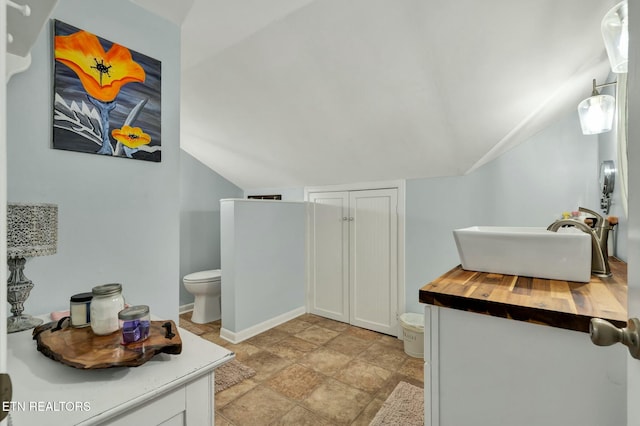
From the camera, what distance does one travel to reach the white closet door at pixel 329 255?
3.15 meters

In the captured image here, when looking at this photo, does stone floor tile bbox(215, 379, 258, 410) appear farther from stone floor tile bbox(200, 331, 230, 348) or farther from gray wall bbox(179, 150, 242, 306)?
gray wall bbox(179, 150, 242, 306)

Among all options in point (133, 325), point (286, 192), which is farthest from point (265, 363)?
point (286, 192)

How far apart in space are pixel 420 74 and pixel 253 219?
1.96 m

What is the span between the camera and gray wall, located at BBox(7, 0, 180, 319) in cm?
110

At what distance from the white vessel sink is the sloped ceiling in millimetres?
937

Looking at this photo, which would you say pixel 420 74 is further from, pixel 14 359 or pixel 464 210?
pixel 14 359

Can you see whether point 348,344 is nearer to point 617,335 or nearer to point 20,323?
point 20,323

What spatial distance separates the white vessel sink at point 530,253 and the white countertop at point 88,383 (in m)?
1.08

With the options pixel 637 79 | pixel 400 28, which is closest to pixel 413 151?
pixel 400 28

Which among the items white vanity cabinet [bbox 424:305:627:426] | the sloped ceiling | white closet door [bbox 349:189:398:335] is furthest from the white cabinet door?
white vanity cabinet [bbox 424:305:627:426]

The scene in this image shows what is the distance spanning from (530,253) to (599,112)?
3.16ft

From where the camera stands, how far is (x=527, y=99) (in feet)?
5.66

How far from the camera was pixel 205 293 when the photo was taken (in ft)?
10.4

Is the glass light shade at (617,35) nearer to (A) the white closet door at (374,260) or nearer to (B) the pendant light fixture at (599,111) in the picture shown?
(B) the pendant light fixture at (599,111)
